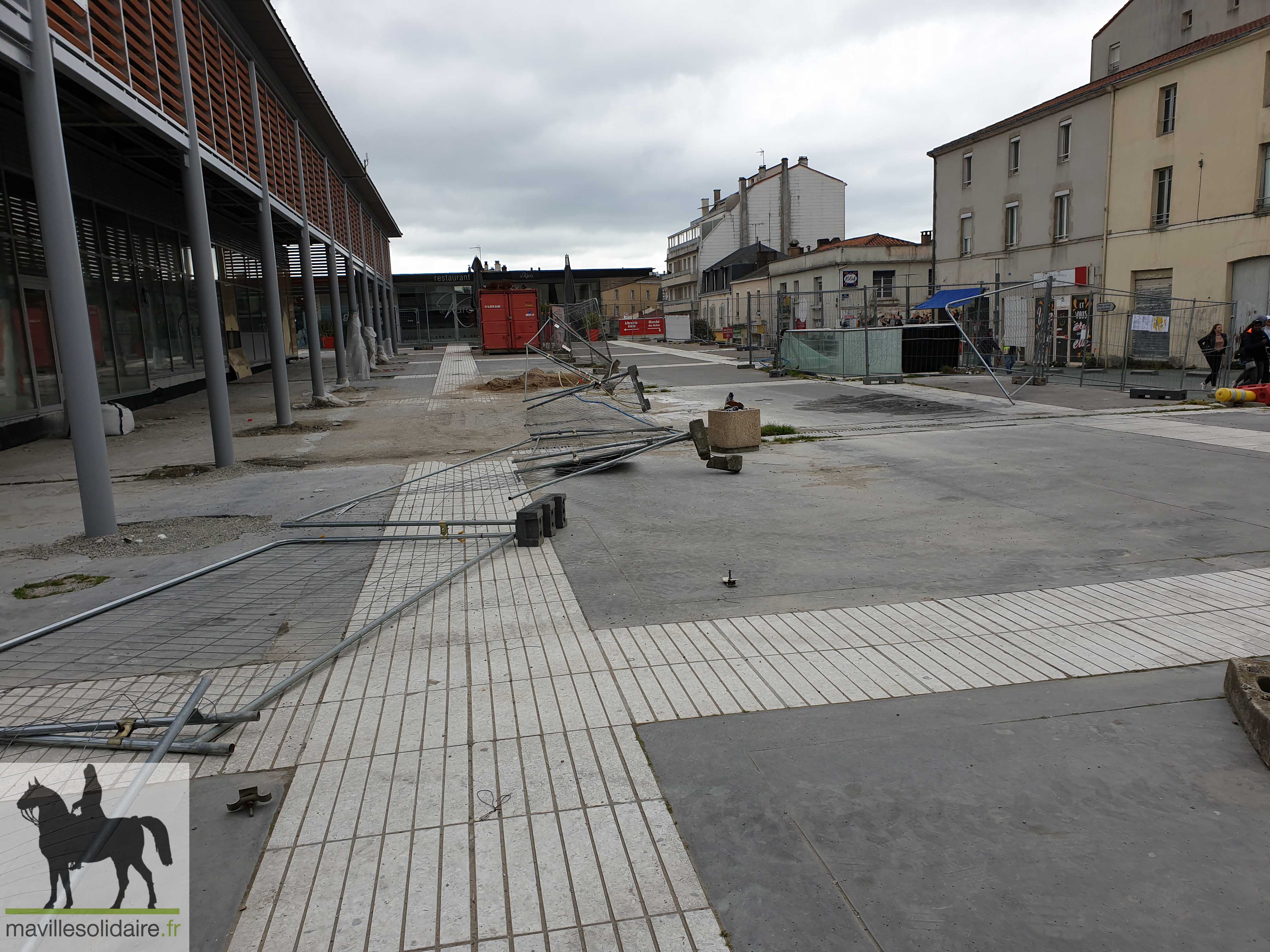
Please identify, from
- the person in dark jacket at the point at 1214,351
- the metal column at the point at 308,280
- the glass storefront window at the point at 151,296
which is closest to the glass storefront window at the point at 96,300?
the glass storefront window at the point at 151,296

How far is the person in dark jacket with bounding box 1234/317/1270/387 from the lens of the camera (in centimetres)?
1725

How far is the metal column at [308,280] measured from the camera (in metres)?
19.1

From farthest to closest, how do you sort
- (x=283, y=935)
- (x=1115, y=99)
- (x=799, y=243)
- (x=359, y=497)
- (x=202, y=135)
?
(x=799, y=243), (x=1115, y=99), (x=202, y=135), (x=359, y=497), (x=283, y=935)

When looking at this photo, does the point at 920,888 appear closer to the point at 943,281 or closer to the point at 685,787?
the point at 685,787

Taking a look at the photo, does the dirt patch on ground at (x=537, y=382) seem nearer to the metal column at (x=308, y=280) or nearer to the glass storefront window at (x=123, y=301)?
the metal column at (x=308, y=280)

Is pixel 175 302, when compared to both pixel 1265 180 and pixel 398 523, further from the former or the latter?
pixel 1265 180

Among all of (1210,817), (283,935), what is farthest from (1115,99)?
(283,935)

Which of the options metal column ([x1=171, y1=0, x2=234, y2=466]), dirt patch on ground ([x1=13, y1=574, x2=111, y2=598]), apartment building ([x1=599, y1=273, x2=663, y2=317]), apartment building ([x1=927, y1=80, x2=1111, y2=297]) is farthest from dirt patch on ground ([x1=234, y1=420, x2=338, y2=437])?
apartment building ([x1=599, y1=273, x2=663, y2=317])

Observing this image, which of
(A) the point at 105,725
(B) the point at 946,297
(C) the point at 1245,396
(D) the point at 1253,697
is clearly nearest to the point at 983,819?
(D) the point at 1253,697

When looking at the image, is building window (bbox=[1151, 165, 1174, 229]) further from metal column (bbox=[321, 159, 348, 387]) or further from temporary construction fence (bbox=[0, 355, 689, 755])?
temporary construction fence (bbox=[0, 355, 689, 755])

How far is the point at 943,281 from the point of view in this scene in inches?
1500

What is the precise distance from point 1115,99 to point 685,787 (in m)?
31.7

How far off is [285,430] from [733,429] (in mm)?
8481

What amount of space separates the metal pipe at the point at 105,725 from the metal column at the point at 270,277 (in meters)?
11.4
